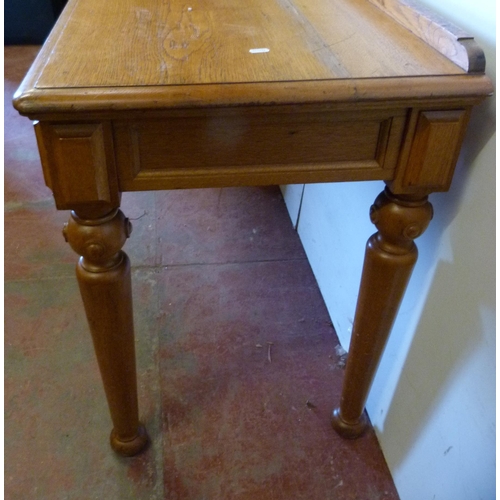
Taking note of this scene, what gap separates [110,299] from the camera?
66cm

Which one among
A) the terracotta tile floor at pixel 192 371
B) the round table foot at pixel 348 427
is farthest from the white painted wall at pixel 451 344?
the terracotta tile floor at pixel 192 371

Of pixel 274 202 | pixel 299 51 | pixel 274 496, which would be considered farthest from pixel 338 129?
pixel 274 202

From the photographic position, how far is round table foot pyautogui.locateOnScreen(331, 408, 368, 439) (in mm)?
949

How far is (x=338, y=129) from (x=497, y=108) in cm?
18

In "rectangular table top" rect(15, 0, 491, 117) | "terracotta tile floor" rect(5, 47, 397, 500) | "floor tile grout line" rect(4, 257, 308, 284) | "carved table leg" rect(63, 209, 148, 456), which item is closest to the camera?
"rectangular table top" rect(15, 0, 491, 117)

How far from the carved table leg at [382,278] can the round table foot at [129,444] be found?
1.25ft

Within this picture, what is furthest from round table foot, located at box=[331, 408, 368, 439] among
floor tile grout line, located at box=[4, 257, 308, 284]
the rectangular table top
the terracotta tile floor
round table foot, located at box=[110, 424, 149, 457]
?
the rectangular table top

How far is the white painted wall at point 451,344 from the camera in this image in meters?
0.58

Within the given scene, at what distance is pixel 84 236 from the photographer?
0.58 m

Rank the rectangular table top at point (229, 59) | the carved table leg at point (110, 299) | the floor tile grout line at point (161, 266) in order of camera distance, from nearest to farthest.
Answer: the rectangular table top at point (229, 59), the carved table leg at point (110, 299), the floor tile grout line at point (161, 266)

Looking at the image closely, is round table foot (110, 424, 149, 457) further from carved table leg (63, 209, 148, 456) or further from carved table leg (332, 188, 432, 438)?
carved table leg (332, 188, 432, 438)

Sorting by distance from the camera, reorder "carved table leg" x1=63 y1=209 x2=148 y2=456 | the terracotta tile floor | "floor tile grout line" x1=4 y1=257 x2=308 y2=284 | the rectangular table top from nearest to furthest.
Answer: the rectangular table top
"carved table leg" x1=63 y1=209 x2=148 y2=456
the terracotta tile floor
"floor tile grout line" x1=4 y1=257 x2=308 y2=284

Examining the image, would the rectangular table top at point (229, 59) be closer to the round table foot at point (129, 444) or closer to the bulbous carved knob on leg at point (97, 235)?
the bulbous carved knob on leg at point (97, 235)

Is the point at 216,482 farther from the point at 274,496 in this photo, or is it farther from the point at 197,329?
the point at 197,329
